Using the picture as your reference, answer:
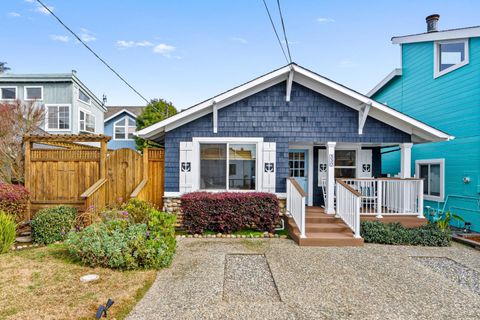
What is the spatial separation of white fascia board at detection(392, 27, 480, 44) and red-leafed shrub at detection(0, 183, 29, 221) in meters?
13.4

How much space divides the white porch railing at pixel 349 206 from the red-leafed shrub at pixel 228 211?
71.0 inches

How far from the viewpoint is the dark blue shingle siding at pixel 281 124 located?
7.84 metres

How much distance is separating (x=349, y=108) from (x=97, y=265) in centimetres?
744

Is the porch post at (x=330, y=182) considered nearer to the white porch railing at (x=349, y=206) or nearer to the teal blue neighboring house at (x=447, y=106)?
the white porch railing at (x=349, y=206)

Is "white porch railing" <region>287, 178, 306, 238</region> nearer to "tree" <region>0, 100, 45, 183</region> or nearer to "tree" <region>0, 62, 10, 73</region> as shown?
"tree" <region>0, 100, 45, 183</region>

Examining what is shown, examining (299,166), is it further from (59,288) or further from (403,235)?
(59,288)

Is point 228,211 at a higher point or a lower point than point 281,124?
lower

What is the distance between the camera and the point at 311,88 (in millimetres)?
7859

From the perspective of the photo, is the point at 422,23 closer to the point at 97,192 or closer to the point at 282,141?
the point at 282,141

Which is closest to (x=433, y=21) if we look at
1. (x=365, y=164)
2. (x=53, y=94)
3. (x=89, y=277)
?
(x=365, y=164)

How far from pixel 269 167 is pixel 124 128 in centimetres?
1941

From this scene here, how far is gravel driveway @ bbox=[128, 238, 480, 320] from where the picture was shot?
345cm

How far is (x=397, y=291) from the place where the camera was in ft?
13.4

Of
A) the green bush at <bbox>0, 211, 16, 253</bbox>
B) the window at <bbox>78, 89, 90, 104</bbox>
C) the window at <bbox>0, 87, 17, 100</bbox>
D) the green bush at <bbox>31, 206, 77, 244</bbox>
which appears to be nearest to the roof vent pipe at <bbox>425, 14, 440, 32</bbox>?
the green bush at <bbox>31, 206, 77, 244</bbox>
